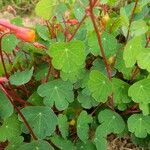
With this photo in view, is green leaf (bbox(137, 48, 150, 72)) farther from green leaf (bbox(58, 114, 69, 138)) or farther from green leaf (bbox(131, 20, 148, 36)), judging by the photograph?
green leaf (bbox(58, 114, 69, 138))

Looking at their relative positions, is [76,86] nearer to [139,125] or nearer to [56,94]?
[56,94]

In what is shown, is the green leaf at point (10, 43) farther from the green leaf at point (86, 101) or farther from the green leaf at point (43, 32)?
the green leaf at point (86, 101)

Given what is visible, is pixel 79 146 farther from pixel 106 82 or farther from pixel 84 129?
pixel 106 82

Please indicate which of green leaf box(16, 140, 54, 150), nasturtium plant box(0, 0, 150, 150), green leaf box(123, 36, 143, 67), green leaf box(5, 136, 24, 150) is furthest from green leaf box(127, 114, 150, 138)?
green leaf box(5, 136, 24, 150)

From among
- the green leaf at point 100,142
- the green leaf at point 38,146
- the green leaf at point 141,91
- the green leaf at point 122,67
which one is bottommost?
the green leaf at point 100,142

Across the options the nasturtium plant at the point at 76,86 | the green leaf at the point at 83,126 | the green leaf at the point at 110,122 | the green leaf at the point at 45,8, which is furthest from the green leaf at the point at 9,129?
the green leaf at the point at 45,8

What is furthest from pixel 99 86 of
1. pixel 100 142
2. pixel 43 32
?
pixel 43 32

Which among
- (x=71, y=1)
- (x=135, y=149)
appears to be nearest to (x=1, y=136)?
(x=135, y=149)
